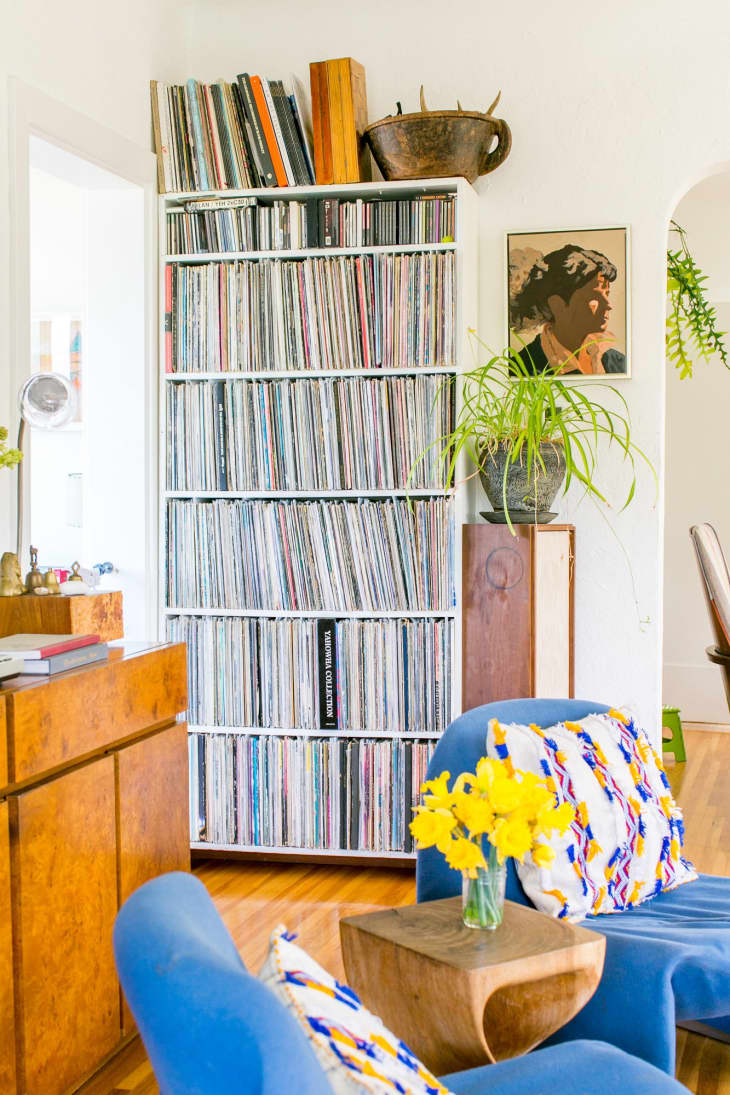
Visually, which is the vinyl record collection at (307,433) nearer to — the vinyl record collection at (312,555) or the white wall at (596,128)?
the vinyl record collection at (312,555)

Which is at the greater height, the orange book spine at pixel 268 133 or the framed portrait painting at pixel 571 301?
the orange book spine at pixel 268 133

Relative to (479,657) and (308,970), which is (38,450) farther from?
(308,970)

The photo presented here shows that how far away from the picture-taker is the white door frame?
280 cm

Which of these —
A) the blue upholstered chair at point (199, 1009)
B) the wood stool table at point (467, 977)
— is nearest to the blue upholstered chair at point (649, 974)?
the wood stool table at point (467, 977)

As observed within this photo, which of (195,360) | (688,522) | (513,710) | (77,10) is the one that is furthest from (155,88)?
(688,522)

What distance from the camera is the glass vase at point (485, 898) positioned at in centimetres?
178

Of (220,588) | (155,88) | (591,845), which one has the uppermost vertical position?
(155,88)

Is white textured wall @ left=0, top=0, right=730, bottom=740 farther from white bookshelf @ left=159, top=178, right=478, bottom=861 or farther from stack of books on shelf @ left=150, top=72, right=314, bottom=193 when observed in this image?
white bookshelf @ left=159, top=178, right=478, bottom=861

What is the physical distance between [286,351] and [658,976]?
7.38 ft

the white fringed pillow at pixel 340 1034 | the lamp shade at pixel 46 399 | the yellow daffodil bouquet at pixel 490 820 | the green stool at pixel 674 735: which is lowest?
the green stool at pixel 674 735

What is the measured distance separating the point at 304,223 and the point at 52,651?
6.28ft

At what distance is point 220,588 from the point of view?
11.8 feet

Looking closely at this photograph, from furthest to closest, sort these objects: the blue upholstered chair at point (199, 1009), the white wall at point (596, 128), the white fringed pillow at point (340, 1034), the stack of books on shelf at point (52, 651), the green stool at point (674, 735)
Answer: the green stool at point (674, 735) < the white wall at point (596, 128) < the stack of books on shelf at point (52, 651) < the white fringed pillow at point (340, 1034) < the blue upholstered chair at point (199, 1009)

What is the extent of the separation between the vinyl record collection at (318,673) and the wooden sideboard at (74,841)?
987 millimetres
